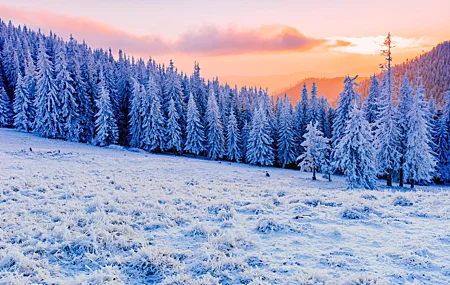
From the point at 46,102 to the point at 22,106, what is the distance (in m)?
8.87

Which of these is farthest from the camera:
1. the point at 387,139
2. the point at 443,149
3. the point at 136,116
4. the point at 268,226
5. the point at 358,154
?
the point at 136,116

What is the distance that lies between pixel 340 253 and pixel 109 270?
5253mm

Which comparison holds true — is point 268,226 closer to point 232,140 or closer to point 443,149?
point 232,140

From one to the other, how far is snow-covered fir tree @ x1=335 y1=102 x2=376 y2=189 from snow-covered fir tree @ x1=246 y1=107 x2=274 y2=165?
25.5 meters

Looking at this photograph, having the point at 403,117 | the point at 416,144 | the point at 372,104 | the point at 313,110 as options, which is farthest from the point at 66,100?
the point at 416,144

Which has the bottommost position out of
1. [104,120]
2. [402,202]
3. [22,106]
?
[402,202]

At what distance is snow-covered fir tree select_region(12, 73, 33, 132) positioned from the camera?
192 feet

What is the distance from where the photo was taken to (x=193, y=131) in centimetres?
6106

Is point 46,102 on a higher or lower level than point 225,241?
higher

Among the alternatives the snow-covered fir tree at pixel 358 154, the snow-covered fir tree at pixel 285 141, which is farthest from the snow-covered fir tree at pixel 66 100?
the snow-covered fir tree at pixel 358 154

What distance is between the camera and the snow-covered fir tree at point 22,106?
192 ft

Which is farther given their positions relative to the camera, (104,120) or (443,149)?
(104,120)

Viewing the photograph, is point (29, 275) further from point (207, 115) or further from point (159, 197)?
point (207, 115)

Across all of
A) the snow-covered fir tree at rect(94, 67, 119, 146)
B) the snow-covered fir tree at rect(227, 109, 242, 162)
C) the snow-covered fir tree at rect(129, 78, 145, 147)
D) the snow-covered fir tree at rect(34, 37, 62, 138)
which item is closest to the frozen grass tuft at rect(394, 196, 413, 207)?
the snow-covered fir tree at rect(227, 109, 242, 162)
